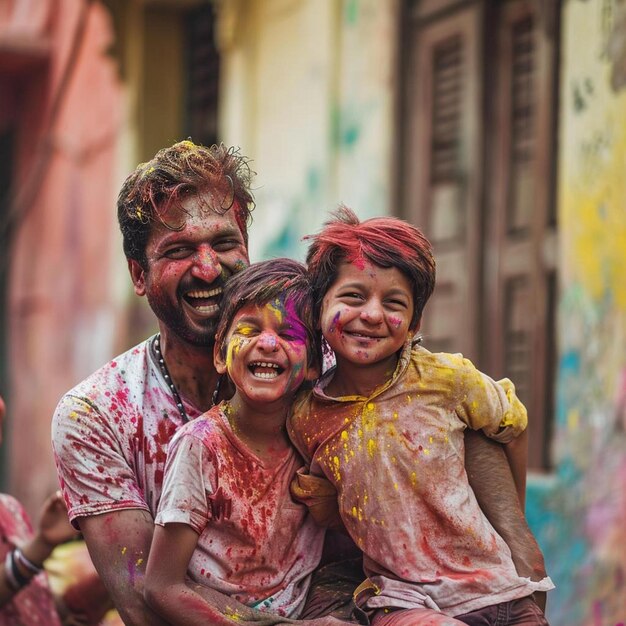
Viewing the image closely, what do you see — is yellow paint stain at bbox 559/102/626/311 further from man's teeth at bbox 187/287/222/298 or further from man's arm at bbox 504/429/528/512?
man's teeth at bbox 187/287/222/298

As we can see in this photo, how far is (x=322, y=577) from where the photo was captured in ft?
11.7

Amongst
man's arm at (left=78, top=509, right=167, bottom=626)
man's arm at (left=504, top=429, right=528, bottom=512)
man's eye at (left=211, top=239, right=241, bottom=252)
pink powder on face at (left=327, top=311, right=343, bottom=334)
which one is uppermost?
man's eye at (left=211, top=239, right=241, bottom=252)

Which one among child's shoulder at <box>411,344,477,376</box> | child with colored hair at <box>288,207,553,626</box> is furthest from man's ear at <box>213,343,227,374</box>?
child's shoulder at <box>411,344,477,376</box>

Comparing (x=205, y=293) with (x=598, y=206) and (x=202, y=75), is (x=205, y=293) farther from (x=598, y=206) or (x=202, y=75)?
(x=202, y=75)

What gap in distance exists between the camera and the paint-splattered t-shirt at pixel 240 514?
338 centimetres

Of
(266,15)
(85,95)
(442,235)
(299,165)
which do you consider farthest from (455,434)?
(85,95)

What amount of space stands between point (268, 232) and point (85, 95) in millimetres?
4789

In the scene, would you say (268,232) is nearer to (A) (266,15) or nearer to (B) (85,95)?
(A) (266,15)

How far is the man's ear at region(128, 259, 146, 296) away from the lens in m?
3.82

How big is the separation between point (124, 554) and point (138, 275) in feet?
2.45

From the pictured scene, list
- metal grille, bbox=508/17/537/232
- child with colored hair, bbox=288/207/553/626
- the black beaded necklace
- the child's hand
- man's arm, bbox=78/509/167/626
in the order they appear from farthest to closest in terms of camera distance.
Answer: metal grille, bbox=508/17/537/232
the child's hand
the black beaded necklace
man's arm, bbox=78/509/167/626
child with colored hair, bbox=288/207/553/626

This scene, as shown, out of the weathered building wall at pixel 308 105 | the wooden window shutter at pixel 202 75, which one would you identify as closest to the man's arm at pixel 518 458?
the weathered building wall at pixel 308 105

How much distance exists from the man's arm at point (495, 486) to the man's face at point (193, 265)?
0.73 metres

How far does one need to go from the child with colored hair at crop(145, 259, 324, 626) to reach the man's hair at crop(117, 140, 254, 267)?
0.32m
